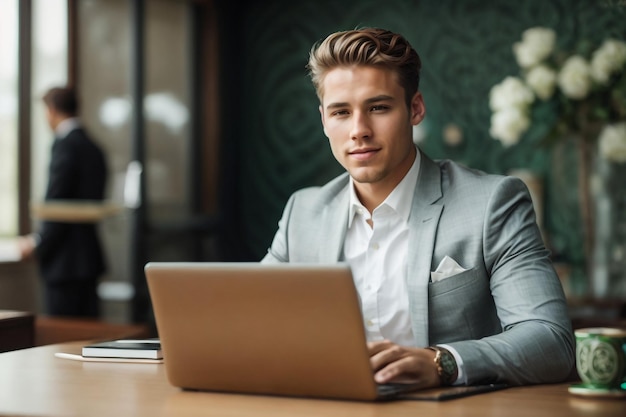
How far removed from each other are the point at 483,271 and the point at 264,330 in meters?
0.72

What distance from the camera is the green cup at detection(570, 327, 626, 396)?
1.53 meters

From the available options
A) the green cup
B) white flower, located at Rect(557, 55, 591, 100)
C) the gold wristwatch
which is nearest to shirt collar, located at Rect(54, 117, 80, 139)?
white flower, located at Rect(557, 55, 591, 100)

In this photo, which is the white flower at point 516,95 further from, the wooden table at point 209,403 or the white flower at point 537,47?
the wooden table at point 209,403

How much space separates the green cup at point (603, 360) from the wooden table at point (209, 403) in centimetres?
3

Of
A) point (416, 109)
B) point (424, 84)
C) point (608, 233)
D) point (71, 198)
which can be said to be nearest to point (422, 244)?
point (416, 109)

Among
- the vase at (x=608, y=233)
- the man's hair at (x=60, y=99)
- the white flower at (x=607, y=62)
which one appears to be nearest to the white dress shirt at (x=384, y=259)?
the white flower at (x=607, y=62)

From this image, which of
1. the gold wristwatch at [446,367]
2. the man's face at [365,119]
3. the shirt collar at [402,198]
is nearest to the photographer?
the gold wristwatch at [446,367]

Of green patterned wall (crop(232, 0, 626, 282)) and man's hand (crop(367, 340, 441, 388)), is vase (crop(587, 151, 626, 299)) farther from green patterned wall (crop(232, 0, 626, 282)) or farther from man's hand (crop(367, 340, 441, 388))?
man's hand (crop(367, 340, 441, 388))

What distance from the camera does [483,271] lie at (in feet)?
6.82

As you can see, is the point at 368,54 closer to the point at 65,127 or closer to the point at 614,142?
the point at 614,142

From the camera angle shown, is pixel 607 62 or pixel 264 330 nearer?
pixel 264 330

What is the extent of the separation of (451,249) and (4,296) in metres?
4.00

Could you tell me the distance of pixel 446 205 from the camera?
2.17 meters

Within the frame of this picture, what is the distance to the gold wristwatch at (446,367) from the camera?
66.1 inches
